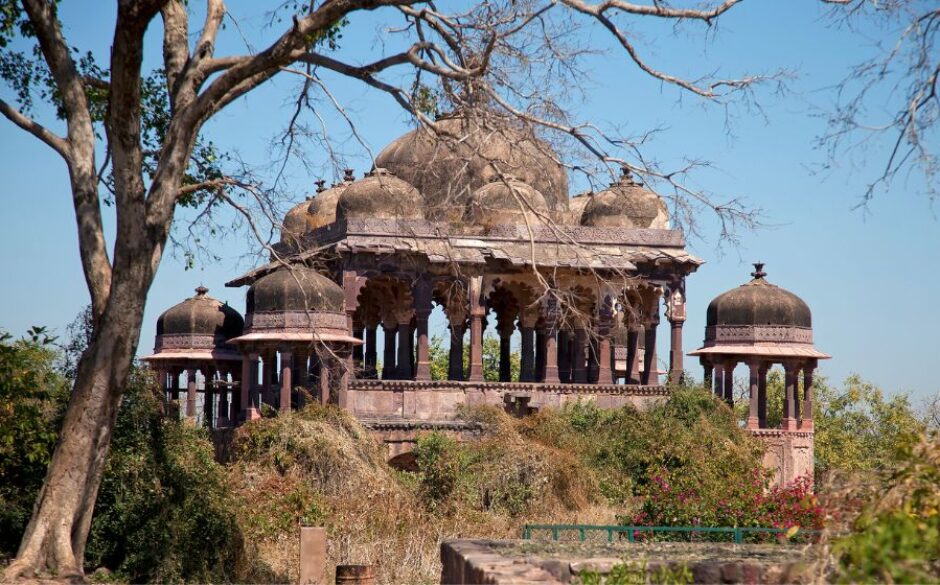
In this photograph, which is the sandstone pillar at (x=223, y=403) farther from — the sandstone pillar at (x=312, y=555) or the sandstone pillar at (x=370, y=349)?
the sandstone pillar at (x=312, y=555)

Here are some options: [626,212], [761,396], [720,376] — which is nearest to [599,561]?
[626,212]

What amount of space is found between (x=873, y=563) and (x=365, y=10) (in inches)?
274

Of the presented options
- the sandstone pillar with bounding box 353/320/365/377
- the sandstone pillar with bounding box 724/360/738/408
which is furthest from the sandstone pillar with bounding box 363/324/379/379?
the sandstone pillar with bounding box 724/360/738/408

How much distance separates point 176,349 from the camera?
29422 mm

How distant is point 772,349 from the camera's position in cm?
2838

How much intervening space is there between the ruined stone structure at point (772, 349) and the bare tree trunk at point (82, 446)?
60.8ft

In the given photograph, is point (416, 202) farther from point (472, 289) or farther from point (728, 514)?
point (728, 514)

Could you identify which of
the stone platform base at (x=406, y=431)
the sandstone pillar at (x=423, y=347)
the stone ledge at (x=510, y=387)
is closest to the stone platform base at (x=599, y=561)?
the stone platform base at (x=406, y=431)

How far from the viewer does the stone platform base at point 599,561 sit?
8.67 m

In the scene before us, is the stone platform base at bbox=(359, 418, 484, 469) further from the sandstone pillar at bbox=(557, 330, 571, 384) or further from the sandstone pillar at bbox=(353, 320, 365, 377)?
the sandstone pillar at bbox=(557, 330, 571, 384)

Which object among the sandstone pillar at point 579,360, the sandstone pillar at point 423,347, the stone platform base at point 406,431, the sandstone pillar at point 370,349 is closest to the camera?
the stone platform base at point 406,431

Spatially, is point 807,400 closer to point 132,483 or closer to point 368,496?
point 368,496

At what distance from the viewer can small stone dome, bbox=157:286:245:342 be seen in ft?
96.5

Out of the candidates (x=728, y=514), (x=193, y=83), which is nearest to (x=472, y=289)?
(x=728, y=514)
